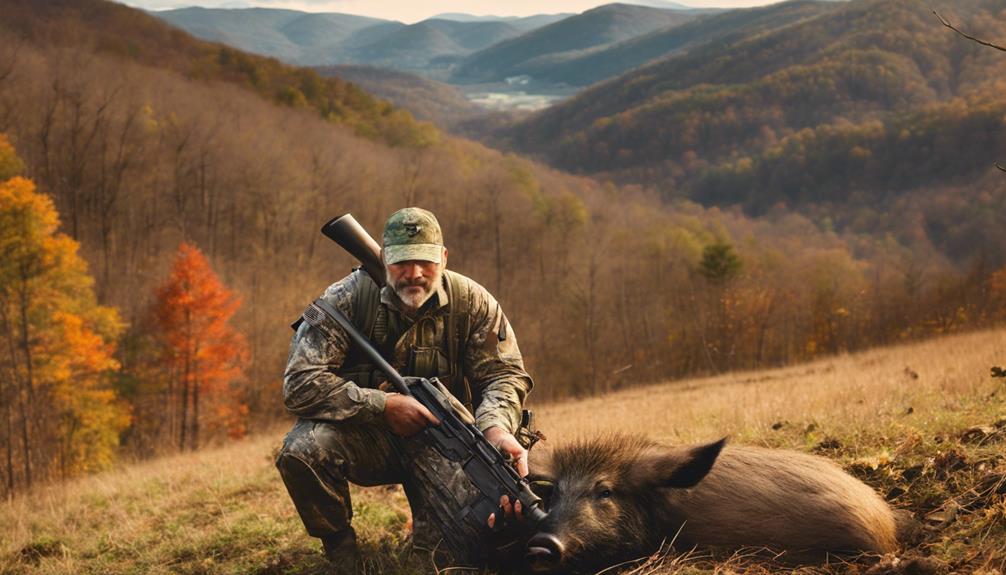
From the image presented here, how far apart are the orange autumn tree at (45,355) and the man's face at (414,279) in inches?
1233

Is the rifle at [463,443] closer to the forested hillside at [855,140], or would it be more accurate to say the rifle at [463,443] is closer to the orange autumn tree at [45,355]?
the orange autumn tree at [45,355]

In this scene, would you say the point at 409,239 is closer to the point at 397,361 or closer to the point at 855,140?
the point at 397,361

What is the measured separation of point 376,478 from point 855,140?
158065mm

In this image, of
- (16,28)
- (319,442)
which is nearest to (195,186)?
(16,28)

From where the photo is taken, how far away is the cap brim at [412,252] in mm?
4918

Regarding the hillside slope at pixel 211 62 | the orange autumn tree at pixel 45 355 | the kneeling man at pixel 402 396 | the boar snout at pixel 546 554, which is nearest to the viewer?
the boar snout at pixel 546 554

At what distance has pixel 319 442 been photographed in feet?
16.0

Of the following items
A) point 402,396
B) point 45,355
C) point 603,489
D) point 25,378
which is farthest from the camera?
point 45,355

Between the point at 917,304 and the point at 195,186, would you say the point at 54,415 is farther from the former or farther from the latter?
the point at 917,304

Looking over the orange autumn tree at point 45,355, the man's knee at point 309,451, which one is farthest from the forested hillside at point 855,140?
the man's knee at point 309,451

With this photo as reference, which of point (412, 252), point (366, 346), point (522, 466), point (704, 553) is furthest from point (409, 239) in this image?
point (704, 553)

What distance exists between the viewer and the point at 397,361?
529 centimetres

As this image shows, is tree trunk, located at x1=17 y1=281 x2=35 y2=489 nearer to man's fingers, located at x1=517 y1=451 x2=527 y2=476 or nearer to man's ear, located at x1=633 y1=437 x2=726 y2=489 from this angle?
man's fingers, located at x1=517 y1=451 x2=527 y2=476

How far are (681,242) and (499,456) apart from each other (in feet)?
259
